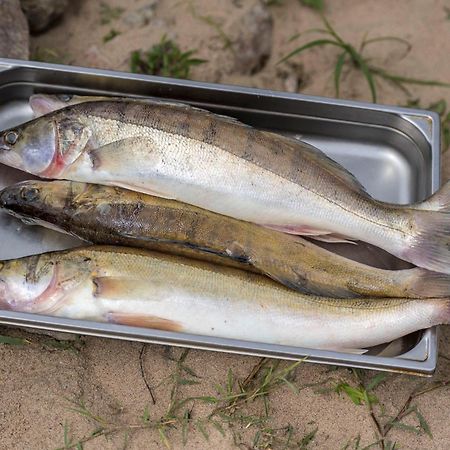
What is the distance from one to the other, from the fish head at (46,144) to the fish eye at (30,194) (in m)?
0.11

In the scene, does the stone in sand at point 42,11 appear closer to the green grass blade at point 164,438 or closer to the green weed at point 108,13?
the green weed at point 108,13

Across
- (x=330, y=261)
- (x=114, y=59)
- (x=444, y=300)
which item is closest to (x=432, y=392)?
(x=444, y=300)

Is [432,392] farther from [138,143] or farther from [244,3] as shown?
[244,3]

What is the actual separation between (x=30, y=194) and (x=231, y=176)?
0.90 meters

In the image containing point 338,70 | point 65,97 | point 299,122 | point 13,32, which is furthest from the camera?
point 338,70

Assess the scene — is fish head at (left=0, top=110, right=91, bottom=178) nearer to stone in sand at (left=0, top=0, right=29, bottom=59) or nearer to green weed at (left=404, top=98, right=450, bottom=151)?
stone in sand at (left=0, top=0, right=29, bottom=59)

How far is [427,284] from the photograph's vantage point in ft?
11.3

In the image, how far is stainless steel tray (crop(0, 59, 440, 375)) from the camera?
3.74 meters

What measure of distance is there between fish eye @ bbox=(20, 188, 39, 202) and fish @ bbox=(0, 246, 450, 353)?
0.89 feet

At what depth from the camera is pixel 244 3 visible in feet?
16.4

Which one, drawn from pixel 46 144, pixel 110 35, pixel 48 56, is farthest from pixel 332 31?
pixel 46 144

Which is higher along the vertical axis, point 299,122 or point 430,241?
point 299,122

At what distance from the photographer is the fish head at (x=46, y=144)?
140 inches

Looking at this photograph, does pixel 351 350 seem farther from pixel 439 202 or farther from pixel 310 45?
pixel 310 45
